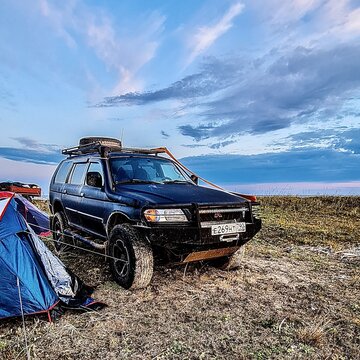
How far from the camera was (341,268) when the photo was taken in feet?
22.4

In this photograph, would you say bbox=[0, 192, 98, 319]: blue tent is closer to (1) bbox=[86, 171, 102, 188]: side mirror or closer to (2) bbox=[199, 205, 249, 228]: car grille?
(1) bbox=[86, 171, 102, 188]: side mirror

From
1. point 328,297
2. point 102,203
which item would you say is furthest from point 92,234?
point 328,297

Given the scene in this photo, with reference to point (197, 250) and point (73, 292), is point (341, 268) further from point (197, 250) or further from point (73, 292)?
point (73, 292)

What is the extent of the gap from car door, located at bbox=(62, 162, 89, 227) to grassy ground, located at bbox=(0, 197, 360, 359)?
0.88 metres

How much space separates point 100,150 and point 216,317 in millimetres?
3580

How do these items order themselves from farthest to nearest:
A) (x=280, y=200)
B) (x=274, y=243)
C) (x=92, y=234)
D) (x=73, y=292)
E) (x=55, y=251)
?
(x=280, y=200) → (x=274, y=243) → (x=55, y=251) → (x=92, y=234) → (x=73, y=292)

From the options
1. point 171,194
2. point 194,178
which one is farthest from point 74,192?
point 171,194

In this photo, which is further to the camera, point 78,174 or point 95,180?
point 78,174

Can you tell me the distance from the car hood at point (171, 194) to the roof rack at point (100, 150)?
0.91m

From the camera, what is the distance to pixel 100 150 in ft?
20.8

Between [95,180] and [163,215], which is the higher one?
[95,180]

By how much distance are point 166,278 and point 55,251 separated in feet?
11.0

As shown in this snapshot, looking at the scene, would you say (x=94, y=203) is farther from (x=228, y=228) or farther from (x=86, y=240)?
(x=228, y=228)

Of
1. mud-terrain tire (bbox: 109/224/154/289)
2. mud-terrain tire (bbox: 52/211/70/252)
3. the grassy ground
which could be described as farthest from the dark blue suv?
mud-terrain tire (bbox: 52/211/70/252)
